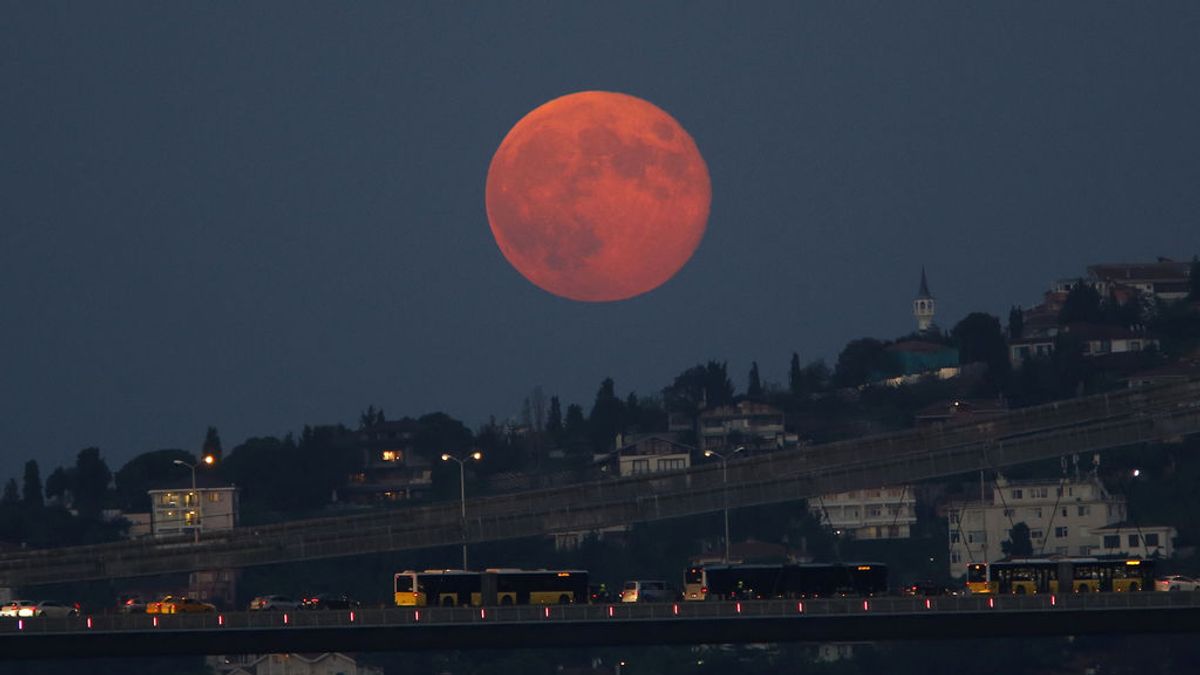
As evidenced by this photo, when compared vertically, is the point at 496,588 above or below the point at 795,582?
above

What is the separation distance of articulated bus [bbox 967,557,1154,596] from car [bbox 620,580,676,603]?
18881 mm

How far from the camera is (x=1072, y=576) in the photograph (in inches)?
5310

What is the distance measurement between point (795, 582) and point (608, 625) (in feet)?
62.2

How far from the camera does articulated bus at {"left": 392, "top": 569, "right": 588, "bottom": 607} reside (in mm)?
139500

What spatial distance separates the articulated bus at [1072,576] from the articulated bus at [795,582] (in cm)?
756

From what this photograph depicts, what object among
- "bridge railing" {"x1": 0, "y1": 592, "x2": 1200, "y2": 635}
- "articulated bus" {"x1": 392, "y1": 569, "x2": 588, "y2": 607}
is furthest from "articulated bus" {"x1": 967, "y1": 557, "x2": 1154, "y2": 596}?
"articulated bus" {"x1": 392, "y1": 569, "x2": 588, "y2": 607}

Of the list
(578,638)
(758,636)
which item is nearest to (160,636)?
(578,638)

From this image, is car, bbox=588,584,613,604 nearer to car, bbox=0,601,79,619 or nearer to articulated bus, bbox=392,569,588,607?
articulated bus, bbox=392,569,588,607

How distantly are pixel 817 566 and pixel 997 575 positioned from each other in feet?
35.1

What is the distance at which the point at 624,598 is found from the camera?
14375 centimetres

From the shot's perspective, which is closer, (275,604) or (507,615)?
(507,615)

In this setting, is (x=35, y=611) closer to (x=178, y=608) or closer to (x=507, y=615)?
(x=178, y=608)

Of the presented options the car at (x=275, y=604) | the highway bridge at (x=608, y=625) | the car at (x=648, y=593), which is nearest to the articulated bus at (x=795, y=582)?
the car at (x=648, y=593)

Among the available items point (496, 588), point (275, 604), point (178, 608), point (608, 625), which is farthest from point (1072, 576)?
point (178, 608)
